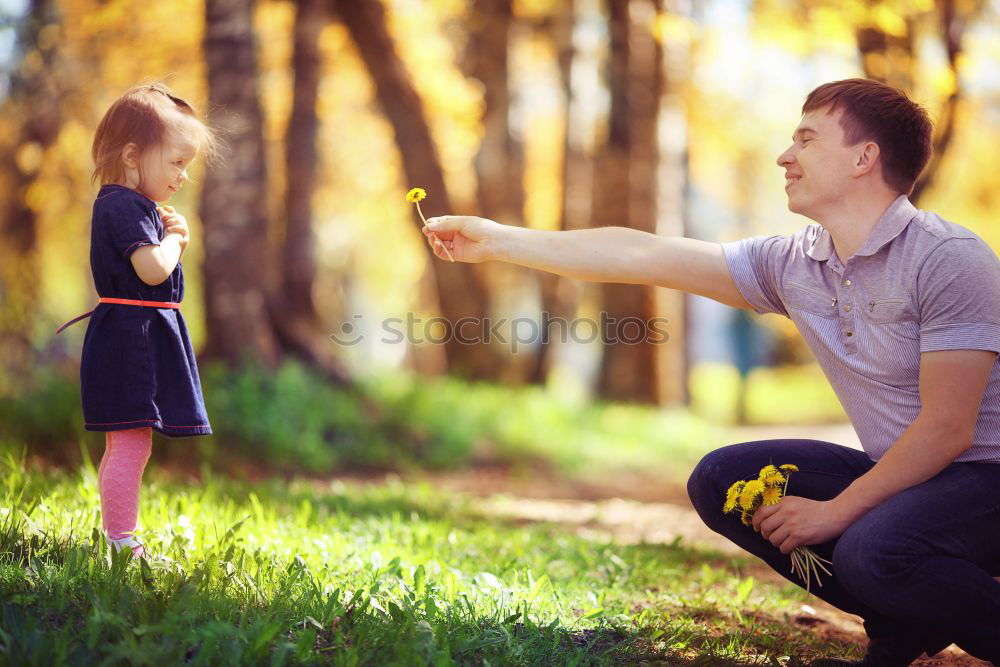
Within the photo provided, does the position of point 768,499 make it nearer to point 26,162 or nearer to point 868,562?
point 868,562

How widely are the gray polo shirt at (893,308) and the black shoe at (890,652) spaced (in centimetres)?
56

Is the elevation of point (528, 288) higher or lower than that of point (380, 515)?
higher

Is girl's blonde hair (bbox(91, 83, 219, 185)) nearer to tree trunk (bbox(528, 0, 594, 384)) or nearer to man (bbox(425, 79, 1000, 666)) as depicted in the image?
man (bbox(425, 79, 1000, 666))

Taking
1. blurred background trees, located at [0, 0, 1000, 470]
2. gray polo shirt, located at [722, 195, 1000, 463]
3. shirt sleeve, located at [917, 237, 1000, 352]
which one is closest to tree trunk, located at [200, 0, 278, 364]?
blurred background trees, located at [0, 0, 1000, 470]

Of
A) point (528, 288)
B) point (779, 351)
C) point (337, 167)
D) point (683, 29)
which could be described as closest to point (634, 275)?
point (683, 29)

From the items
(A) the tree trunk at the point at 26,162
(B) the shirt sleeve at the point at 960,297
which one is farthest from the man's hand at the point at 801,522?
(A) the tree trunk at the point at 26,162

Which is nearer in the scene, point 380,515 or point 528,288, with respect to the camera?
point 380,515

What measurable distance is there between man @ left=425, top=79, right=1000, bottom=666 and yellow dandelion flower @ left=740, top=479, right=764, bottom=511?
0.17ft

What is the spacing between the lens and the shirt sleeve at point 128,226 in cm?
278

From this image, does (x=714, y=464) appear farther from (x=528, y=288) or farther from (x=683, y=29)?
(x=528, y=288)

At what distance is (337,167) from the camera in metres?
18.2

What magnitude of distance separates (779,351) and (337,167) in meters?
16.7

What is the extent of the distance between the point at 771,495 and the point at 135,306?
211 centimetres

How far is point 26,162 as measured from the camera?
11.2 metres
